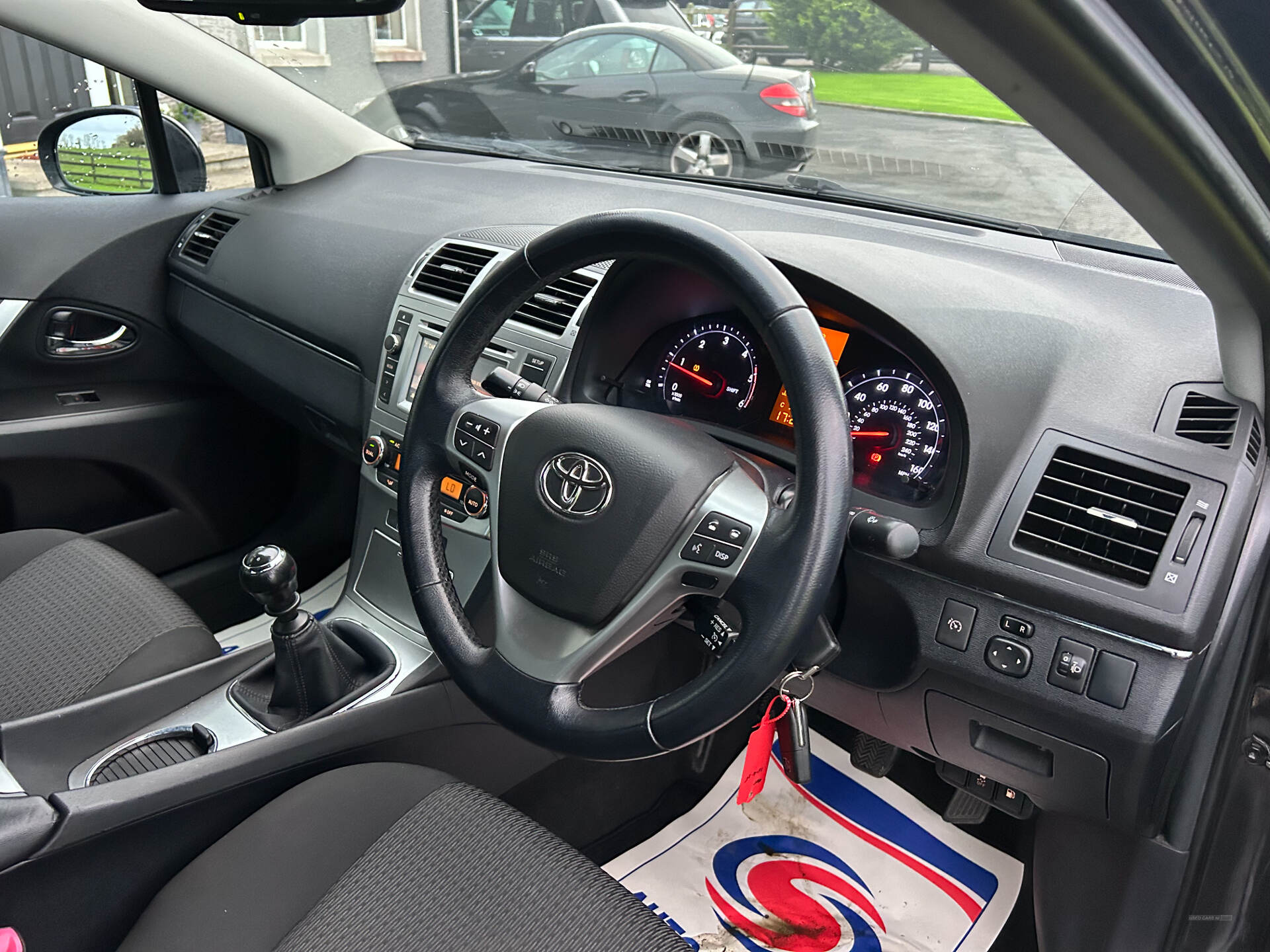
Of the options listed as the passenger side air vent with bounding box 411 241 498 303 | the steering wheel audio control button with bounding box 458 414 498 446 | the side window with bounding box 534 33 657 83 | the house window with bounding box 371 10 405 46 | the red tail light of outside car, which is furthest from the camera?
the house window with bounding box 371 10 405 46

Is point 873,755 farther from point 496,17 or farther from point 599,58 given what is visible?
point 496,17

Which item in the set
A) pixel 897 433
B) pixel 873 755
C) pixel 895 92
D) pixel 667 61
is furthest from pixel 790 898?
pixel 667 61

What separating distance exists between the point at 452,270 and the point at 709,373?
1.84 feet

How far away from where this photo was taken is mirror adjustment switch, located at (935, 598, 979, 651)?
1.24m

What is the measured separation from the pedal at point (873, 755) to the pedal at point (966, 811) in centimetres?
13

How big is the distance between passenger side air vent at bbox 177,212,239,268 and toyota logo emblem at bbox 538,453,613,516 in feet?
5.06

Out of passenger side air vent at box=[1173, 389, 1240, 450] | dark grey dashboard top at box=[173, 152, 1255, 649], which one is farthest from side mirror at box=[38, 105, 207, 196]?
passenger side air vent at box=[1173, 389, 1240, 450]

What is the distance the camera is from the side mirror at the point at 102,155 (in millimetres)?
2332

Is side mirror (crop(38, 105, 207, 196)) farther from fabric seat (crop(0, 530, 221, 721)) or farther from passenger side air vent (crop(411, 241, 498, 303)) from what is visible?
fabric seat (crop(0, 530, 221, 721))

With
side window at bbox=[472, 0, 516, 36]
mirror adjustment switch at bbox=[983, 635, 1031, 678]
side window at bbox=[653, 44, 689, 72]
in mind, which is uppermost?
side window at bbox=[472, 0, 516, 36]

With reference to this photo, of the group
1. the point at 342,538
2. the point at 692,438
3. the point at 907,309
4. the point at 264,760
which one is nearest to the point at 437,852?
the point at 264,760

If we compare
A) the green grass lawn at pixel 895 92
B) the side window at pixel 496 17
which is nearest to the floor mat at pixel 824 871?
the green grass lawn at pixel 895 92

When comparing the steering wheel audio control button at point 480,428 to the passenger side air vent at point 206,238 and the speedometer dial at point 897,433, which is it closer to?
the speedometer dial at point 897,433

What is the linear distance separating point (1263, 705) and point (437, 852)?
3.23 ft
